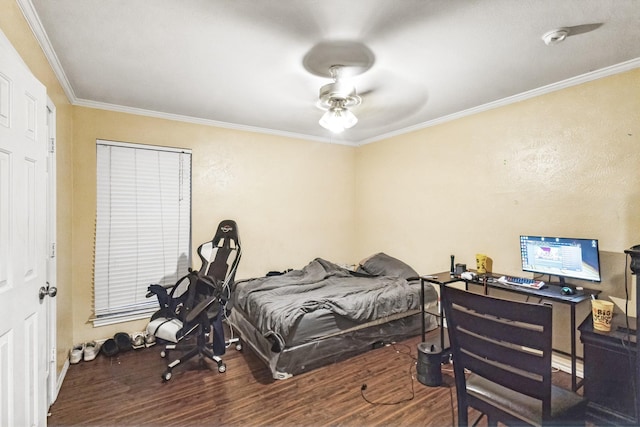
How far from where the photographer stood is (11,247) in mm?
1386

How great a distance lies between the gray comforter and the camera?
272 centimetres

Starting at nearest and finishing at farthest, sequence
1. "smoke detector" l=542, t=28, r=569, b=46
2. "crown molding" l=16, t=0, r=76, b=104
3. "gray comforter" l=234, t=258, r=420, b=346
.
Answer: "crown molding" l=16, t=0, r=76, b=104, "smoke detector" l=542, t=28, r=569, b=46, "gray comforter" l=234, t=258, r=420, b=346

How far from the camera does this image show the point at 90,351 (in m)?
2.92

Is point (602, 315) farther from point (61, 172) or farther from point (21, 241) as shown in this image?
point (61, 172)

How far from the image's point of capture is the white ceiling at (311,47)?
1716 millimetres

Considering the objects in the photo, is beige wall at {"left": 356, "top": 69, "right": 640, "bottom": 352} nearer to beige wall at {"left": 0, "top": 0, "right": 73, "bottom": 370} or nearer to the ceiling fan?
the ceiling fan

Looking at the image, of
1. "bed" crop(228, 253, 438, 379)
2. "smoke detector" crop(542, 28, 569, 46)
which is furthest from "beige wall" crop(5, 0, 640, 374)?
"smoke detector" crop(542, 28, 569, 46)

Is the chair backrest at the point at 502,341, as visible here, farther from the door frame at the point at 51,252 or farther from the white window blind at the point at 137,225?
the white window blind at the point at 137,225

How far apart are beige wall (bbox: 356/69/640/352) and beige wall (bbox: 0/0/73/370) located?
3794 mm

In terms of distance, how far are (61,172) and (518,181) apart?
4.27m

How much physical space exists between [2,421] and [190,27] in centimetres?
224

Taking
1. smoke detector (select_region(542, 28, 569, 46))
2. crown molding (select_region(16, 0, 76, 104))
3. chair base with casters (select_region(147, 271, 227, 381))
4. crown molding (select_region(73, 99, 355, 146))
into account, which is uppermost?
crown molding (select_region(73, 99, 355, 146))

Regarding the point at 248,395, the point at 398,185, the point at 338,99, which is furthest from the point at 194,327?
the point at 398,185

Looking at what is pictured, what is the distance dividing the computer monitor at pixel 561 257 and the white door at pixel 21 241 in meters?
3.61
